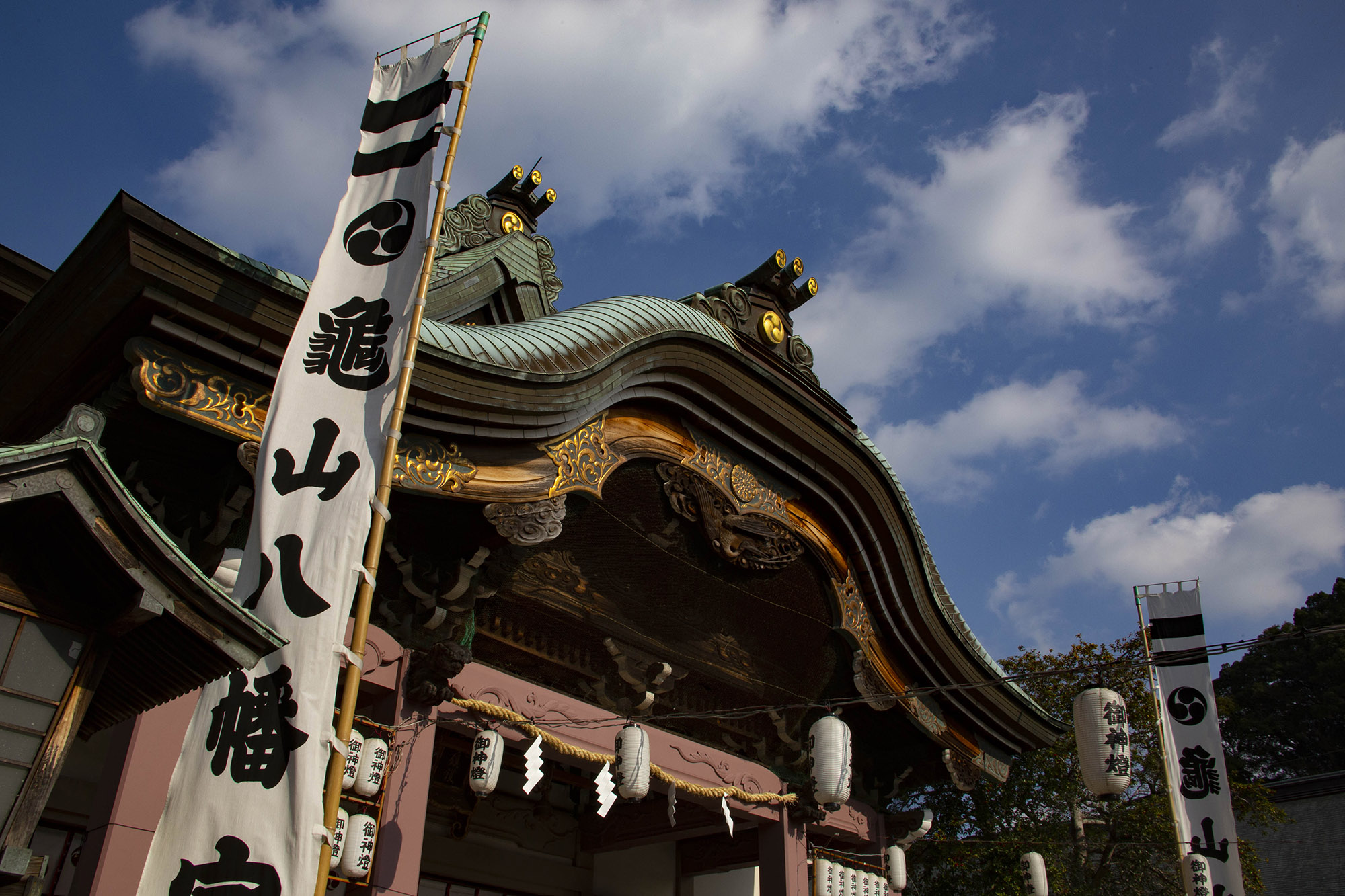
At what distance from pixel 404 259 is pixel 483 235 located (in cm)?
740

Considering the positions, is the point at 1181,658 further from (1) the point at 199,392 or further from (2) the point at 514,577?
(1) the point at 199,392

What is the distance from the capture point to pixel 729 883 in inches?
466

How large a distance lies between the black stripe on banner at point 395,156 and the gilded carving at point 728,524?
367cm

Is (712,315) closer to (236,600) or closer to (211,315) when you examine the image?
(211,315)

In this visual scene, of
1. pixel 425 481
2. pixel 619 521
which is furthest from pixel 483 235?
pixel 425 481

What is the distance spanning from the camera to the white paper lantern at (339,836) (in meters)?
6.40

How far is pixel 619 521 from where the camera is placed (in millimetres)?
8758

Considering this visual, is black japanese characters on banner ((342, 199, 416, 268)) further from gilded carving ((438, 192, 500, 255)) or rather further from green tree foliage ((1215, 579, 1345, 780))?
green tree foliage ((1215, 579, 1345, 780))

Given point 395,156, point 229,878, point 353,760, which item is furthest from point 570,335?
point 229,878

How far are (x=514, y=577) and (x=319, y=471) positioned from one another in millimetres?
3688

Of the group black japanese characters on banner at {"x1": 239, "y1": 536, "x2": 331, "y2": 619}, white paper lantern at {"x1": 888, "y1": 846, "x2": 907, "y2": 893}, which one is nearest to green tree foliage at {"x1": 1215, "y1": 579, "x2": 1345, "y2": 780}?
white paper lantern at {"x1": 888, "y1": 846, "x2": 907, "y2": 893}

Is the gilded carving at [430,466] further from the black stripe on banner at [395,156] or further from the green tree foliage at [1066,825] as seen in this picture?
the green tree foliage at [1066,825]

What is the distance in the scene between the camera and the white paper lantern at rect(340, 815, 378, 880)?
6527 mm

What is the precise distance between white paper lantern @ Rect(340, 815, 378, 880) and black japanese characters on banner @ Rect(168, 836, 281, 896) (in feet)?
8.44
